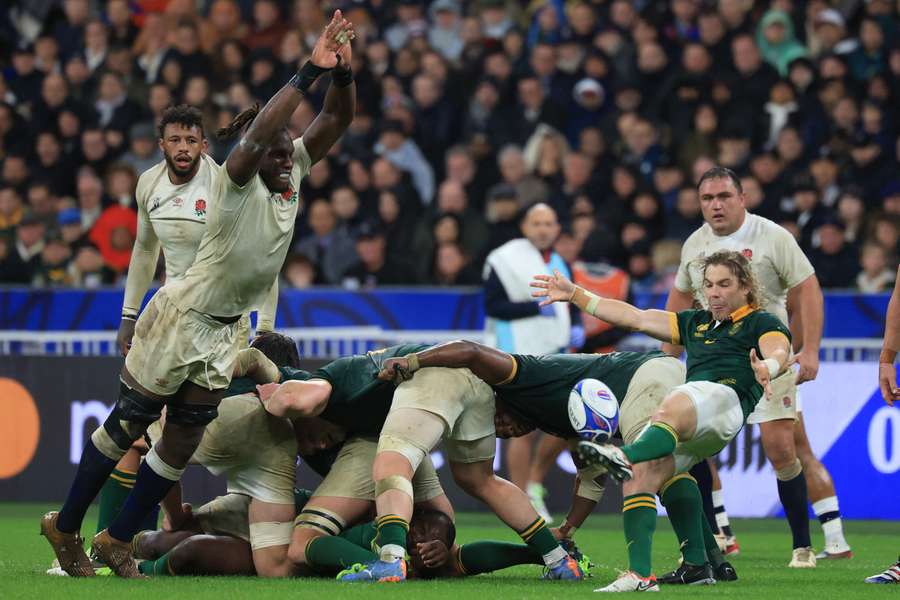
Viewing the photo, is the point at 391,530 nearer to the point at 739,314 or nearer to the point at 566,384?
the point at 566,384

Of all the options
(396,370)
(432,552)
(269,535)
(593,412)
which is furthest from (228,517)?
(593,412)

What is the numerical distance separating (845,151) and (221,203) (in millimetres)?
9045

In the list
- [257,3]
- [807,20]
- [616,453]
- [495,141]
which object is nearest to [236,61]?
[257,3]

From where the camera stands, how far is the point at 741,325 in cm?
757

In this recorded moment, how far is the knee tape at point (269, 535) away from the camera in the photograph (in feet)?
25.5

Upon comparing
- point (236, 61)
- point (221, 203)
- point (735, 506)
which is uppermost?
point (236, 61)

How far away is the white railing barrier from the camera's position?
41.6 ft

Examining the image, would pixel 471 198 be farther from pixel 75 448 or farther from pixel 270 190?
pixel 270 190

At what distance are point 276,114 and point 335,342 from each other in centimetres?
626

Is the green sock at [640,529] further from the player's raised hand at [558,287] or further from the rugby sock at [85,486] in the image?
the rugby sock at [85,486]

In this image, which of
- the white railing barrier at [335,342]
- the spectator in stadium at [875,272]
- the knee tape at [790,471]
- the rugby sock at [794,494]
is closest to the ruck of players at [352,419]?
the rugby sock at [794,494]

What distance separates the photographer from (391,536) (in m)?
7.27

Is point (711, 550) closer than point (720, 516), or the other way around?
point (711, 550)

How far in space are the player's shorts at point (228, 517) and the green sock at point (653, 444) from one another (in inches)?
85.0
